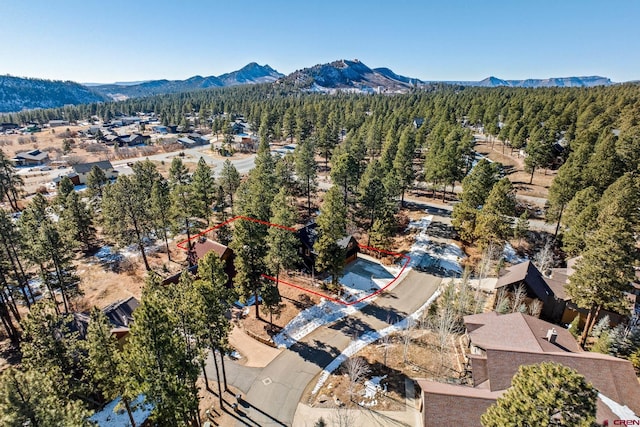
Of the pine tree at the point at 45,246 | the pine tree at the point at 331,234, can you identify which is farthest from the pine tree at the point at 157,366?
the pine tree at the point at 45,246

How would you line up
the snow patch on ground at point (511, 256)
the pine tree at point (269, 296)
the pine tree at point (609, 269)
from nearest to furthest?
the pine tree at point (609, 269)
the pine tree at point (269, 296)
the snow patch on ground at point (511, 256)

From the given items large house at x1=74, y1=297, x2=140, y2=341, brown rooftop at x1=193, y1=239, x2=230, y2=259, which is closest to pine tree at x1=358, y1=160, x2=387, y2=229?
brown rooftop at x1=193, y1=239, x2=230, y2=259

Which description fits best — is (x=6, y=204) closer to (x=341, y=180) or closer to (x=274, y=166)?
(x=274, y=166)

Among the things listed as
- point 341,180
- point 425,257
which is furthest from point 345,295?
point 341,180

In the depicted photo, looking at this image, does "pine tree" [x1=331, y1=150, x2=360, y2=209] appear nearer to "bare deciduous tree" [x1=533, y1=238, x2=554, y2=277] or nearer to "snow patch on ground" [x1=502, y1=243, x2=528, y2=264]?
"snow patch on ground" [x1=502, y1=243, x2=528, y2=264]

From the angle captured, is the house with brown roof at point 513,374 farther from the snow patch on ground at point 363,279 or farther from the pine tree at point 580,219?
the pine tree at point 580,219

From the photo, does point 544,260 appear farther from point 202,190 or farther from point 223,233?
point 202,190
